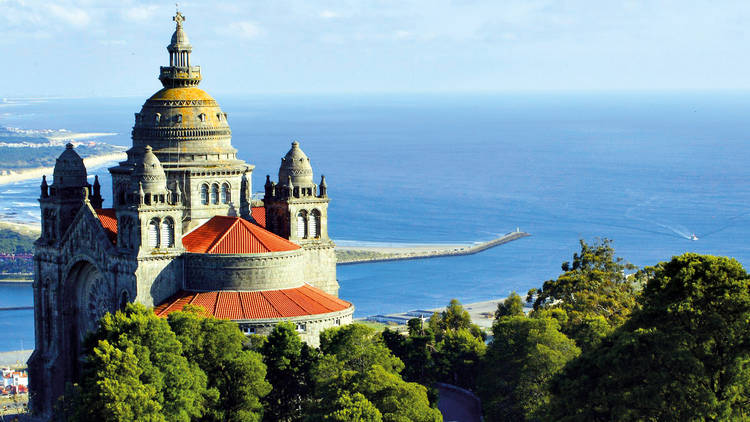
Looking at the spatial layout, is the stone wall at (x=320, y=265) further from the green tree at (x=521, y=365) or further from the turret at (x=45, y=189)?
the turret at (x=45, y=189)

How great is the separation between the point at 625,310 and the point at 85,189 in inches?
1542

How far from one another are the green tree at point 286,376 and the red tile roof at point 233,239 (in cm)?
987

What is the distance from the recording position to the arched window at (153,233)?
82.5m

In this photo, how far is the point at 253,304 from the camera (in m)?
81.8

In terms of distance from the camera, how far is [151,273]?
82375 millimetres

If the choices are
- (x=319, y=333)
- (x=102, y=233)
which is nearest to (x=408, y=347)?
(x=319, y=333)

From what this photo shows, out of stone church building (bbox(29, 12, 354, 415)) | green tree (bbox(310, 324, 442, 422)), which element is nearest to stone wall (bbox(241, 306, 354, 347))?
stone church building (bbox(29, 12, 354, 415))

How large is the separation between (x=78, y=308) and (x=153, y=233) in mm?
11919

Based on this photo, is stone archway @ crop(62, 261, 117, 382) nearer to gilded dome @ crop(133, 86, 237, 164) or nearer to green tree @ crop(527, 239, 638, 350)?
gilded dome @ crop(133, 86, 237, 164)

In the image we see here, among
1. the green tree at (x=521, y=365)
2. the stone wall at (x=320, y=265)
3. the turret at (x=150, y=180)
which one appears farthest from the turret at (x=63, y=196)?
the green tree at (x=521, y=365)

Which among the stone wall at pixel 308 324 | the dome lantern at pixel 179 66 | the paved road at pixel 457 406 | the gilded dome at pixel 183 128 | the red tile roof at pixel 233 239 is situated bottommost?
the paved road at pixel 457 406

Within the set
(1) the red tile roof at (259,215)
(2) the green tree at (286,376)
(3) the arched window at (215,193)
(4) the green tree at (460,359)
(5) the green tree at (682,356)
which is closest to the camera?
(5) the green tree at (682,356)

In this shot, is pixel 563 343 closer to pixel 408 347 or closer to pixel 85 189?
pixel 408 347

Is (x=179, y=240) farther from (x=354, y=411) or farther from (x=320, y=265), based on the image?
(x=354, y=411)
